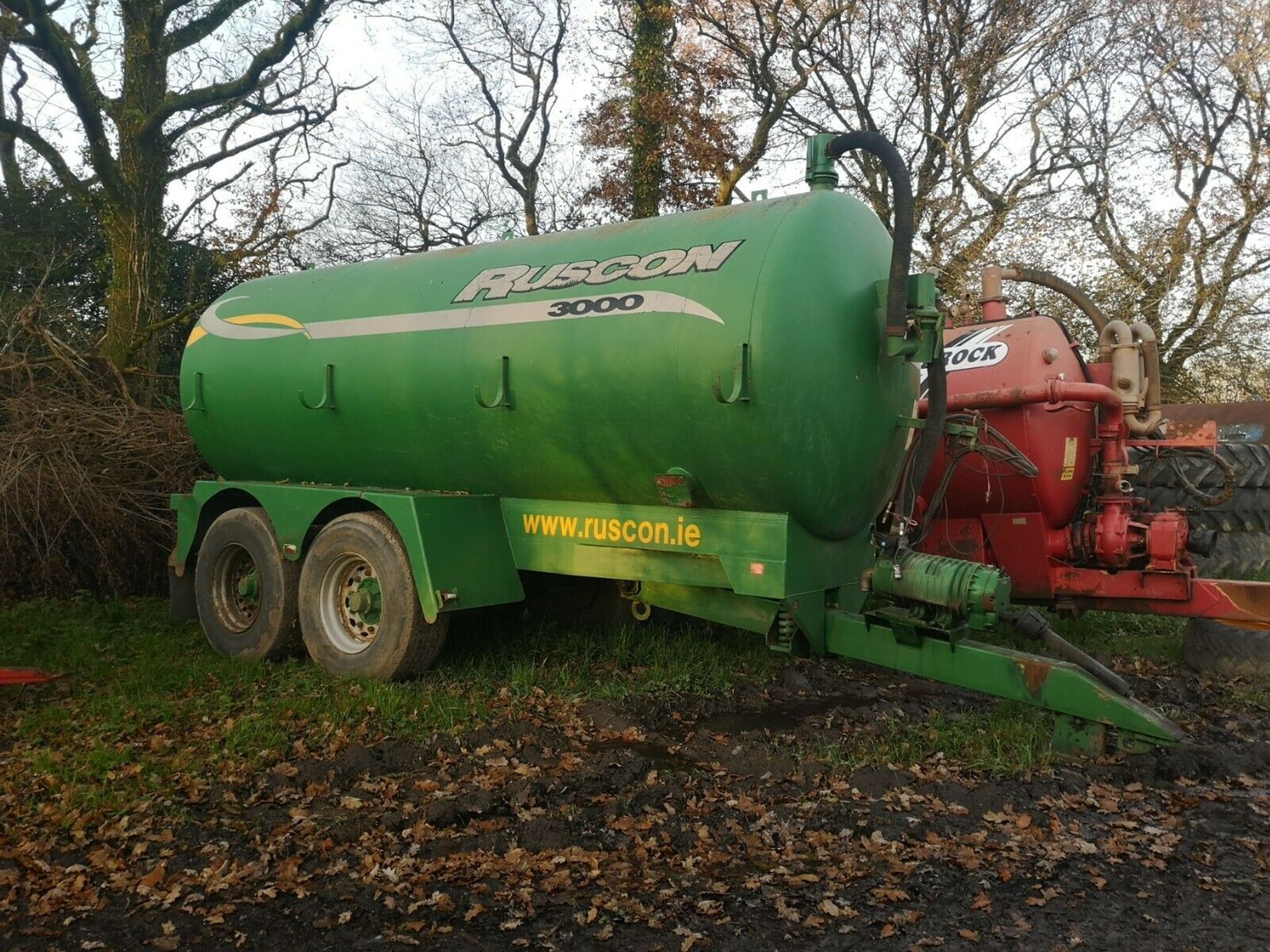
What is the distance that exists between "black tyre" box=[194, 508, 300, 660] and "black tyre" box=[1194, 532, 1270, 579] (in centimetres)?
755

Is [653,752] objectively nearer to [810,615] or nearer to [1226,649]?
[810,615]

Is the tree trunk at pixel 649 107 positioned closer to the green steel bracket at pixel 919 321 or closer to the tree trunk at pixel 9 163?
the tree trunk at pixel 9 163

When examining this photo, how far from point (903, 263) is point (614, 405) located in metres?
→ 1.66

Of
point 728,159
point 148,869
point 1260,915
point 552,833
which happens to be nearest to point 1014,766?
point 1260,915

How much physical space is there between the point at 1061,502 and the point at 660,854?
4.16m

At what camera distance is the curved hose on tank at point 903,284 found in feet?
16.7

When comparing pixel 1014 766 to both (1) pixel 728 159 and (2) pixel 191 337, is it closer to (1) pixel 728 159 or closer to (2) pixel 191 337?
(2) pixel 191 337

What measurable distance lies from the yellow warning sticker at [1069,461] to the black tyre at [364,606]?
4.16 m

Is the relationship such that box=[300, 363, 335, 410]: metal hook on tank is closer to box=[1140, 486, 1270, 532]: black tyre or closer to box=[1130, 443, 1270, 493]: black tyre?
box=[1130, 443, 1270, 493]: black tyre

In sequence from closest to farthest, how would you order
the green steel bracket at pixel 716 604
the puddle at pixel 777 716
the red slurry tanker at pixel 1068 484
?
the green steel bracket at pixel 716 604 → the puddle at pixel 777 716 → the red slurry tanker at pixel 1068 484

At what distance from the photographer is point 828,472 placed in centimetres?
534

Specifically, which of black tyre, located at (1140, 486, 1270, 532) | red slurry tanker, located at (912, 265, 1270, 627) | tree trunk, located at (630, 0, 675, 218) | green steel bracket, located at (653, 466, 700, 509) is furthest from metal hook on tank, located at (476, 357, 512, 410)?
tree trunk, located at (630, 0, 675, 218)

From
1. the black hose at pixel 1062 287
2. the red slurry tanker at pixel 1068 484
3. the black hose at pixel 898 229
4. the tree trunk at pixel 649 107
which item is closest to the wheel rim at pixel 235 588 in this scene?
the red slurry tanker at pixel 1068 484

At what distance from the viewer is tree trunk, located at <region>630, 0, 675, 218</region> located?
739 inches
